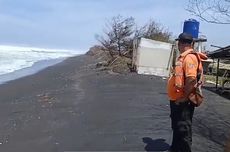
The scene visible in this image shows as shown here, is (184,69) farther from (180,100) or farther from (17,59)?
(17,59)

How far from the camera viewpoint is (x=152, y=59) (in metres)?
30.7

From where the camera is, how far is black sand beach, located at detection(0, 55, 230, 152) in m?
9.83

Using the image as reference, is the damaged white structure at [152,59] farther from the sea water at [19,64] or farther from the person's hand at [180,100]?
the person's hand at [180,100]

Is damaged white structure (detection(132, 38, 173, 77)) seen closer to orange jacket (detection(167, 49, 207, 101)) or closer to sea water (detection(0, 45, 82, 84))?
sea water (detection(0, 45, 82, 84))

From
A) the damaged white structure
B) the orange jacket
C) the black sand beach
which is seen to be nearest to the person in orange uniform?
the orange jacket

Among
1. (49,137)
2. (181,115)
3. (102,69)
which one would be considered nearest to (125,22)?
(102,69)

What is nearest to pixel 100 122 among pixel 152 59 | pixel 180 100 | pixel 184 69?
pixel 180 100

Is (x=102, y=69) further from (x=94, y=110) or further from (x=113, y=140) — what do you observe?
(x=113, y=140)

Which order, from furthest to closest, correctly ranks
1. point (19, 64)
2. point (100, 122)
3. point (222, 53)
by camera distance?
1. point (19, 64)
2. point (222, 53)
3. point (100, 122)

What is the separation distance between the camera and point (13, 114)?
1546 cm

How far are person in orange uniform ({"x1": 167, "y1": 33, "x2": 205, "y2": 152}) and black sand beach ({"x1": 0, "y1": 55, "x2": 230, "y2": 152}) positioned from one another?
1.26 meters

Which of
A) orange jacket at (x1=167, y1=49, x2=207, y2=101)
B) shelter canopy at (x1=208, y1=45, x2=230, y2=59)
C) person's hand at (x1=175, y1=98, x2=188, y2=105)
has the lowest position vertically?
person's hand at (x1=175, y1=98, x2=188, y2=105)

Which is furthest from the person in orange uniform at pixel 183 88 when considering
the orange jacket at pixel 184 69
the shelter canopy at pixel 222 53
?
the shelter canopy at pixel 222 53

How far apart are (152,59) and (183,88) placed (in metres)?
23.3
